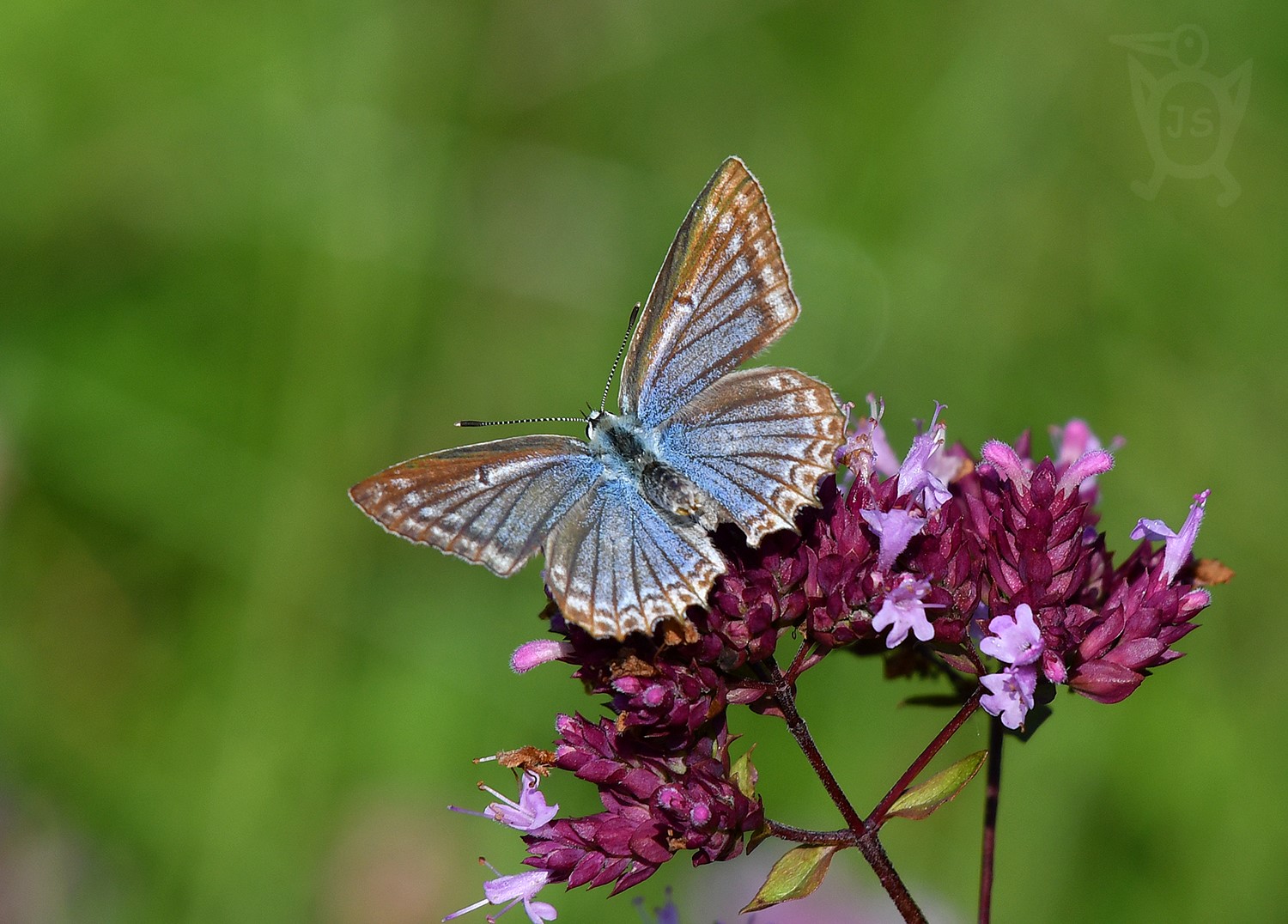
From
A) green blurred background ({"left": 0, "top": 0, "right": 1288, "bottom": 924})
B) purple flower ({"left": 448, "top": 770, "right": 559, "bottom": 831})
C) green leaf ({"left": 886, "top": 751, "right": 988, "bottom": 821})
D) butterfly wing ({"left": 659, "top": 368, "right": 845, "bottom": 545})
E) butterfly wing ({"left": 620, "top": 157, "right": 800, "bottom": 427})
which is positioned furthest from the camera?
green blurred background ({"left": 0, "top": 0, "right": 1288, "bottom": 924})

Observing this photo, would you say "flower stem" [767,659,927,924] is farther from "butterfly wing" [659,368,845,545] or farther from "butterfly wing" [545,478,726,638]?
"butterfly wing" [659,368,845,545]

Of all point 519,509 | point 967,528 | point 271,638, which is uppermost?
point 967,528

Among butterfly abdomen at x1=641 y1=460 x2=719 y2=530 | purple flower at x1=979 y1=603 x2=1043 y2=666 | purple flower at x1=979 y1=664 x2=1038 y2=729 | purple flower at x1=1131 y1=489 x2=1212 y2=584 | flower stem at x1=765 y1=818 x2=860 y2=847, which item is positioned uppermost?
purple flower at x1=1131 y1=489 x2=1212 y2=584

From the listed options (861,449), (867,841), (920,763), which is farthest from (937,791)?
(861,449)

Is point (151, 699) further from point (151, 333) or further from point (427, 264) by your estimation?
point (427, 264)

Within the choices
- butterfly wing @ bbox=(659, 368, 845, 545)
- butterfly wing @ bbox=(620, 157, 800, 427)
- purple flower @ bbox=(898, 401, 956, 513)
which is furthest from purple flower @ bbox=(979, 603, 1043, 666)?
butterfly wing @ bbox=(620, 157, 800, 427)

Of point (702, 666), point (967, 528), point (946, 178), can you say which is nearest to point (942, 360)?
point (946, 178)
